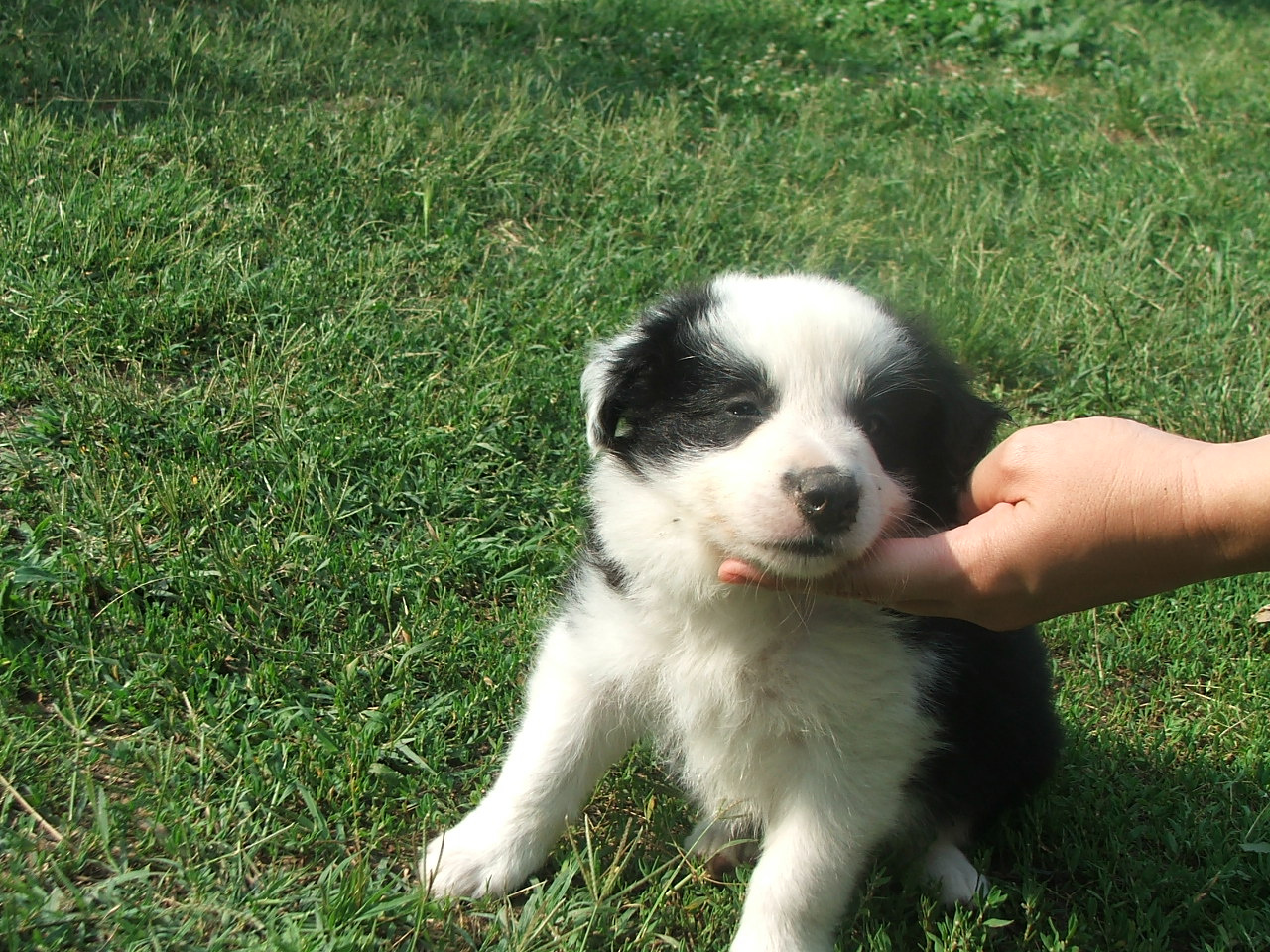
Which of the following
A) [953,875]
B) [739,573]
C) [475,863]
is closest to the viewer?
[739,573]

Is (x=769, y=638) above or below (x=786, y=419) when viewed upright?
below

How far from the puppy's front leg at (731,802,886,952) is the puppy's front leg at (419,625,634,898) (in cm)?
43

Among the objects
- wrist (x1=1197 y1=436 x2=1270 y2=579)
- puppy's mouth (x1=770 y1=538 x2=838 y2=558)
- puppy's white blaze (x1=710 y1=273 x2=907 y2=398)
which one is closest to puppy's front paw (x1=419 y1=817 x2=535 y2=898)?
puppy's mouth (x1=770 y1=538 x2=838 y2=558)

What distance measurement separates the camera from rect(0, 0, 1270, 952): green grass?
2.33 metres

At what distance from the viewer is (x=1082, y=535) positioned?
1990 millimetres

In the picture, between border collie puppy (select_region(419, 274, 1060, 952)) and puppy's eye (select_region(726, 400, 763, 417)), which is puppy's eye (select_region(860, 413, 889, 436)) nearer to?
border collie puppy (select_region(419, 274, 1060, 952))

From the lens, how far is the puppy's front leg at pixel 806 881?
2.17 meters

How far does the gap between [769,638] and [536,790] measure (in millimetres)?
574

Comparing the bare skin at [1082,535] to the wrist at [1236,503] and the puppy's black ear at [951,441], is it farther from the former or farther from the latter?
the puppy's black ear at [951,441]

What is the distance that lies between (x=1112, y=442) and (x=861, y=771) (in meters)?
0.76

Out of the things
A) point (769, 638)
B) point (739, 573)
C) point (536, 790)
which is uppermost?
point (739, 573)

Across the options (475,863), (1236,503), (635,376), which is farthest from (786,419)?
(475,863)

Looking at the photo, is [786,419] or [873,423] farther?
[873,423]

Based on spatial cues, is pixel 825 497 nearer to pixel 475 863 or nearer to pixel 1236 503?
pixel 1236 503
